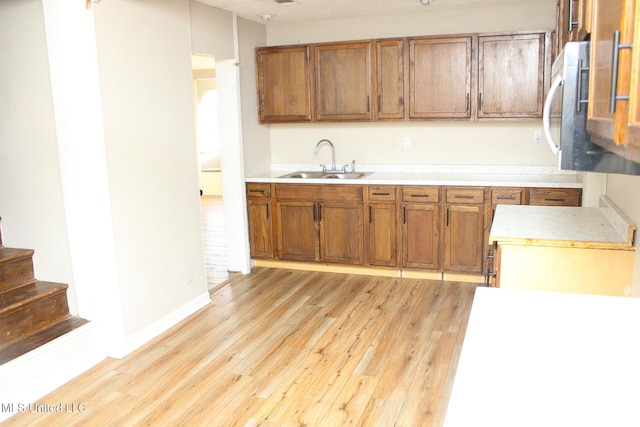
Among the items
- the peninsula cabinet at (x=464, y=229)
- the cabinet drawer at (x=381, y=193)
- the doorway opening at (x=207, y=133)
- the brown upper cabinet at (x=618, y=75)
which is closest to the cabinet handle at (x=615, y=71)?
the brown upper cabinet at (x=618, y=75)

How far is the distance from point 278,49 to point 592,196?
2.96 m

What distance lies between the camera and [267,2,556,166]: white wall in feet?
15.0

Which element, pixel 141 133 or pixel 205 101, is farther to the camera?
pixel 205 101

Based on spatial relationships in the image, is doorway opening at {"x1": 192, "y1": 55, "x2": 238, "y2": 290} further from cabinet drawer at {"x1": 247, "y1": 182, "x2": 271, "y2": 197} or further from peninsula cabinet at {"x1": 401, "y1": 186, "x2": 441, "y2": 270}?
peninsula cabinet at {"x1": 401, "y1": 186, "x2": 441, "y2": 270}

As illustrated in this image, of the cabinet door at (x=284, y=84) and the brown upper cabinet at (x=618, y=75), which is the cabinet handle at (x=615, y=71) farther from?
the cabinet door at (x=284, y=84)

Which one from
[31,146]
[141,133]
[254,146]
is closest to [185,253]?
[141,133]

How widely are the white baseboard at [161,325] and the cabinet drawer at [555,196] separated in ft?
8.85

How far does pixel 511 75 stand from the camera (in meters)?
4.39

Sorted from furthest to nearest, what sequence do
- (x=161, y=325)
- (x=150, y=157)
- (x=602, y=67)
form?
(x=161, y=325) < (x=150, y=157) < (x=602, y=67)

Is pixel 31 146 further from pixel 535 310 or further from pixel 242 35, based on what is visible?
pixel 535 310

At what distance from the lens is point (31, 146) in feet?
10.9

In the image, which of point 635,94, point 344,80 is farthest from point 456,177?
point 635,94

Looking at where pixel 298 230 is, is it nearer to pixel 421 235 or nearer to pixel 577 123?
pixel 421 235

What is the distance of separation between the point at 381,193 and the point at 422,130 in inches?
32.2
